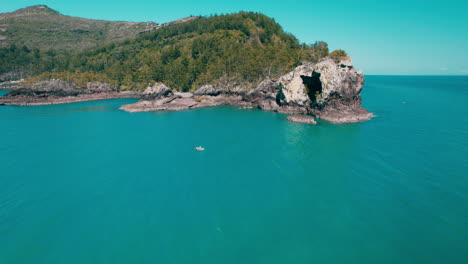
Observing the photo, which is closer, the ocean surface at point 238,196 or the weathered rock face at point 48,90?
the ocean surface at point 238,196

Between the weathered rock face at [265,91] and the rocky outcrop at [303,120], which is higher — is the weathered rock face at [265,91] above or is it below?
above

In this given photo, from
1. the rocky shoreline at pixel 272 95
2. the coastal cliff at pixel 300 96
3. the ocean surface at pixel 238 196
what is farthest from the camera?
the rocky shoreline at pixel 272 95

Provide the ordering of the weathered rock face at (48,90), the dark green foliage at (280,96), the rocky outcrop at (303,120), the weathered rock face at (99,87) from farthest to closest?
the weathered rock face at (99,87), the weathered rock face at (48,90), the dark green foliage at (280,96), the rocky outcrop at (303,120)

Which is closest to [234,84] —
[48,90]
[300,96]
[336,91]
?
[300,96]

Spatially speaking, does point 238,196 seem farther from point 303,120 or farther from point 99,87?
point 99,87

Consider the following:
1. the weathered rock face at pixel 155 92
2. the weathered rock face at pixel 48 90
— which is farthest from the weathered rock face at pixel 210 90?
the weathered rock face at pixel 48 90

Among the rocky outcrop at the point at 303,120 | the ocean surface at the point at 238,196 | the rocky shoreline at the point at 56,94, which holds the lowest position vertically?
the ocean surface at the point at 238,196

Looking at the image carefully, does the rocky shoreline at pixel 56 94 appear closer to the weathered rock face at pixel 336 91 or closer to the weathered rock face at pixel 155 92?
the weathered rock face at pixel 155 92
